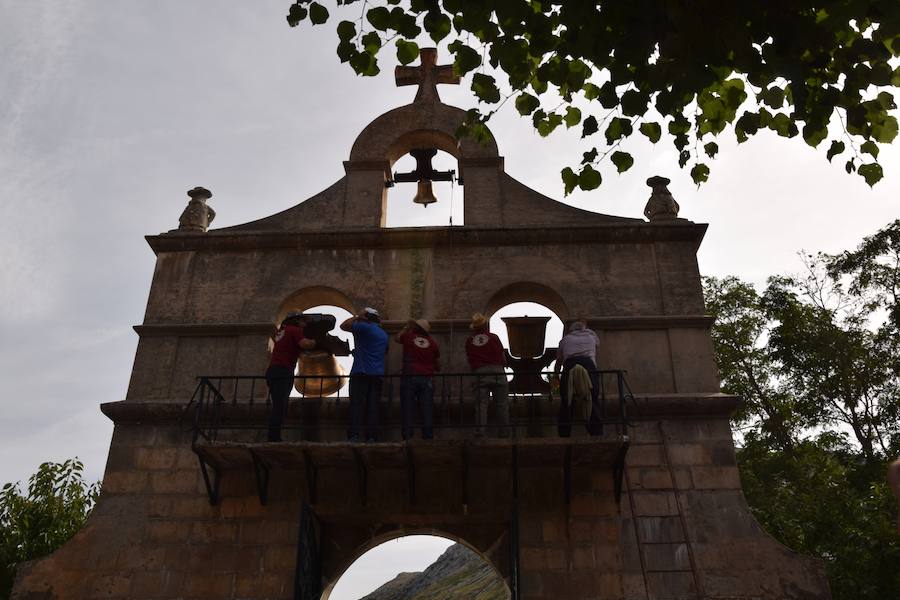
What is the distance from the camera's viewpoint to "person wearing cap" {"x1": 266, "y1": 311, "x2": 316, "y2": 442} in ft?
33.1

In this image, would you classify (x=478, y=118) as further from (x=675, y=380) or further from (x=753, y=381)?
(x=753, y=381)

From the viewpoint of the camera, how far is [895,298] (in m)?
20.9

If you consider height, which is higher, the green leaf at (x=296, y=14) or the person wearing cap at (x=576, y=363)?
the green leaf at (x=296, y=14)

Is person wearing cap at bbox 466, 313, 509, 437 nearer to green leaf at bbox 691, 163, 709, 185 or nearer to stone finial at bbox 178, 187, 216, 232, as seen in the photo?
green leaf at bbox 691, 163, 709, 185

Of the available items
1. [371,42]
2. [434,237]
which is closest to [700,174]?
[371,42]

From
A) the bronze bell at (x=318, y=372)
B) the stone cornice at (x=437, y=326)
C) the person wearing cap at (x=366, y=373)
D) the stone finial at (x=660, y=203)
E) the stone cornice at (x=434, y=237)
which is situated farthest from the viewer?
the stone finial at (x=660, y=203)

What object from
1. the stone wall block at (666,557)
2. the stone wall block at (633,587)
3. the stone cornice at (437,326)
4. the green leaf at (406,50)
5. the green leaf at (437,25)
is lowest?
the stone wall block at (633,587)

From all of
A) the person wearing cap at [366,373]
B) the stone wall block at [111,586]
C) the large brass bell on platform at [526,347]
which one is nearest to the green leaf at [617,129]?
the person wearing cap at [366,373]

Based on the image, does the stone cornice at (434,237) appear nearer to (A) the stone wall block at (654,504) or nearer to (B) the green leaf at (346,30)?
(A) the stone wall block at (654,504)

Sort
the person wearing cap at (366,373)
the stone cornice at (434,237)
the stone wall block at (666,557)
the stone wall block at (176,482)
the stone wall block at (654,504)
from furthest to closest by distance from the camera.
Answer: the stone cornice at (434,237), the stone wall block at (176,482), the stone wall block at (654,504), the person wearing cap at (366,373), the stone wall block at (666,557)

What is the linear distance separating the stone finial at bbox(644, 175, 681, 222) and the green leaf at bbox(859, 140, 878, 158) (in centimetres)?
569

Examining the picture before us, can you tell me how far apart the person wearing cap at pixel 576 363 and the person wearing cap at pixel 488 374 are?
66 centimetres

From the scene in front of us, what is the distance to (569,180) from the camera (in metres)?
7.27

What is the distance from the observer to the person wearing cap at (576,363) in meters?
9.88
